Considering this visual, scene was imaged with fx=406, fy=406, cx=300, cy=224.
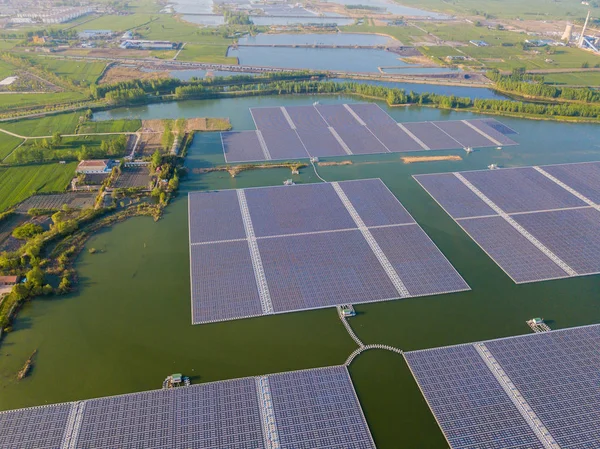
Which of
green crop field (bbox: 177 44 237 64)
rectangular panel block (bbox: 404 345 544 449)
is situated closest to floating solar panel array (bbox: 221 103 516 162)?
Result: rectangular panel block (bbox: 404 345 544 449)

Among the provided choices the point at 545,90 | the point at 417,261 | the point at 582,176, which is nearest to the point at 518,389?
the point at 417,261

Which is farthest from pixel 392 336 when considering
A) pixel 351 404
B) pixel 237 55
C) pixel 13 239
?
pixel 237 55

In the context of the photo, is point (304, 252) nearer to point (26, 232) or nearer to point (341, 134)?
point (26, 232)

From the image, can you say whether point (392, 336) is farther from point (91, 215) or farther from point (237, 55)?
point (237, 55)

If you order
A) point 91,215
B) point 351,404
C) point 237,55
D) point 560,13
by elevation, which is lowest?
point 351,404

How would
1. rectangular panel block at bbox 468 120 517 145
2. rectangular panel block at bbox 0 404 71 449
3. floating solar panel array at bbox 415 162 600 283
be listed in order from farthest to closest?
rectangular panel block at bbox 468 120 517 145, floating solar panel array at bbox 415 162 600 283, rectangular panel block at bbox 0 404 71 449

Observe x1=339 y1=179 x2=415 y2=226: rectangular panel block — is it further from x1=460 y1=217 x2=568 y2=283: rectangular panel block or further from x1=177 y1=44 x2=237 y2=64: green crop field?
x1=177 y1=44 x2=237 y2=64: green crop field
